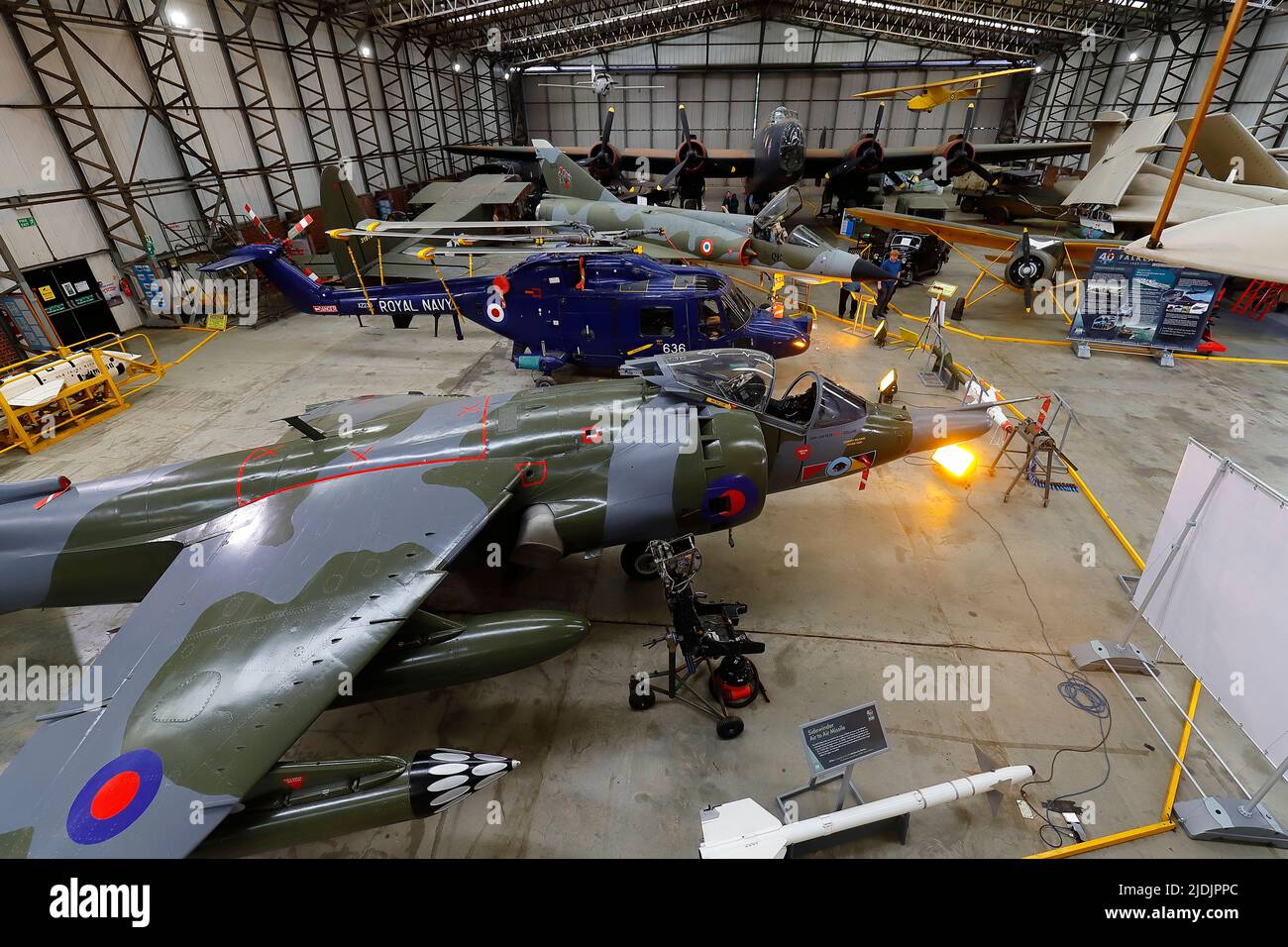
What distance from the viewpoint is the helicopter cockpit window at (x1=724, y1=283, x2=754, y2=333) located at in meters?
11.1

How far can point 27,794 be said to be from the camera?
319cm

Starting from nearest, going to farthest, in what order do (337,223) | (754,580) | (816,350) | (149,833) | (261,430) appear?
(149,833), (754,580), (261,430), (337,223), (816,350)

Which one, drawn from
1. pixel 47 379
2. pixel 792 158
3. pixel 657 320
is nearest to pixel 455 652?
pixel 657 320

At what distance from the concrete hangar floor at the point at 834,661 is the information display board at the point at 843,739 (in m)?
0.91

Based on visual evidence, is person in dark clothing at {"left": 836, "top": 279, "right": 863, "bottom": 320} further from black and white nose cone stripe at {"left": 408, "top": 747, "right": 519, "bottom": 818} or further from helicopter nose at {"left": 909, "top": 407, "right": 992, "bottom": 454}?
black and white nose cone stripe at {"left": 408, "top": 747, "right": 519, "bottom": 818}

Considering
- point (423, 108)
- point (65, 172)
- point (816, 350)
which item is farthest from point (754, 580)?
point (423, 108)

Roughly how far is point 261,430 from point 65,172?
1111 cm

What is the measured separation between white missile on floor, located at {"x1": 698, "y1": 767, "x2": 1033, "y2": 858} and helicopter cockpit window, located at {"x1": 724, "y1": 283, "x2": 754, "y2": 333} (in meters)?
8.70

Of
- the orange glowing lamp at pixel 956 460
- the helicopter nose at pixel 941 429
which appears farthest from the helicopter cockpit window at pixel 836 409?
the orange glowing lamp at pixel 956 460

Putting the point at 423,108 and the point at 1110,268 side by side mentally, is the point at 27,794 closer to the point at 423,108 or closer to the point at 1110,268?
the point at 1110,268

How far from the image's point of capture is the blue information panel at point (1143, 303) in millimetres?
12805

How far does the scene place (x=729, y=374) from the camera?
655 cm

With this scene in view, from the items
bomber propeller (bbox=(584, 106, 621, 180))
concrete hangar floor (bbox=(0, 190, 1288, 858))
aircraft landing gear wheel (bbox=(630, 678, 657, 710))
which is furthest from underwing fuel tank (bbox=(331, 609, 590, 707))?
bomber propeller (bbox=(584, 106, 621, 180))

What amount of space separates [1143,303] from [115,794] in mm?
18876
